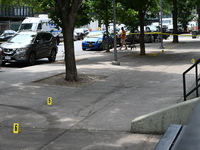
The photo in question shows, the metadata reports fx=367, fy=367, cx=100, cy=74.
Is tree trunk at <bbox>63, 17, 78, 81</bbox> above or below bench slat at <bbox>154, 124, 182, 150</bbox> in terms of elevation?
above

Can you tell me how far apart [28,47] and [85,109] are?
1134cm

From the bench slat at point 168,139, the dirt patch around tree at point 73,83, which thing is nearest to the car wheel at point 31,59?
the dirt patch around tree at point 73,83

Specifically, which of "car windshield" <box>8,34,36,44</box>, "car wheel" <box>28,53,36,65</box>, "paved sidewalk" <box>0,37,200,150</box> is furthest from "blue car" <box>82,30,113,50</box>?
"paved sidewalk" <box>0,37,200,150</box>

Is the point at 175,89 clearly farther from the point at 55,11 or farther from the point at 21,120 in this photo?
the point at 55,11

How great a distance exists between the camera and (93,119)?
A: 764 centimetres

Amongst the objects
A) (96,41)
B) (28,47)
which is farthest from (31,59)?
(96,41)

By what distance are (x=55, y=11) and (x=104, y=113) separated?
11.8 meters

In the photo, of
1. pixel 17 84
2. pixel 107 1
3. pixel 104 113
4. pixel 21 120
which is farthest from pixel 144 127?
pixel 107 1

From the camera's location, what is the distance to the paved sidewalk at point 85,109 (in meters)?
6.02

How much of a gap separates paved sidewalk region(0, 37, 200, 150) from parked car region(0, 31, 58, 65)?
4.00 m

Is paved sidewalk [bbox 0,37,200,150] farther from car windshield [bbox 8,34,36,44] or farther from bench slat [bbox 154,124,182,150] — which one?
car windshield [bbox 8,34,36,44]

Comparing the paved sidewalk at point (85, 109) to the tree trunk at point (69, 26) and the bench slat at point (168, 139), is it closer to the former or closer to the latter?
the bench slat at point (168, 139)

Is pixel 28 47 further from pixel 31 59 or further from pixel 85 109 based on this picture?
pixel 85 109

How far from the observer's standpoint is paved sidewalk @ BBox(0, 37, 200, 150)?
602 cm
